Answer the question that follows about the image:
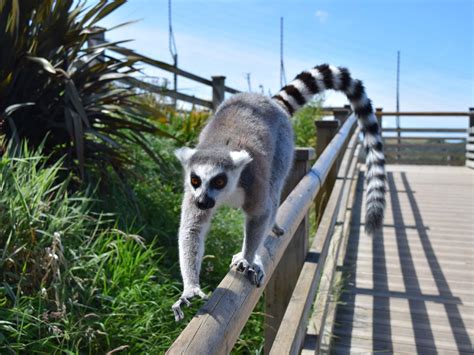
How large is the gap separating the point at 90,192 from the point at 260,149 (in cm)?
185

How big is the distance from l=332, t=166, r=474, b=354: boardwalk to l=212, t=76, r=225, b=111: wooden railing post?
3.28 metres

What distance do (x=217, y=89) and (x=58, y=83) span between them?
529 cm

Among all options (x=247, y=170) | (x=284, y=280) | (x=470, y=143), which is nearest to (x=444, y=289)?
(x=284, y=280)

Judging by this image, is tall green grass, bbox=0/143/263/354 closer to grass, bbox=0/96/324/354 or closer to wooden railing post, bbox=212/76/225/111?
grass, bbox=0/96/324/354

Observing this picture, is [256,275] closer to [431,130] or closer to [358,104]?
[358,104]

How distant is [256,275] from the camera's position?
1699 mm

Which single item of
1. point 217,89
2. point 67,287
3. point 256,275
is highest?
point 217,89

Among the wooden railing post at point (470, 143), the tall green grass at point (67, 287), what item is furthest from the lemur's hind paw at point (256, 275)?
the wooden railing post at point (470, 143)

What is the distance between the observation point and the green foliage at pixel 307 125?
968 centimetres

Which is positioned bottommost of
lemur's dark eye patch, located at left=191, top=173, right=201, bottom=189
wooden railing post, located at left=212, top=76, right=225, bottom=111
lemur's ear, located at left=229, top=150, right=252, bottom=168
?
lemur's dark eye patch, located at left=191, top=173, right=201, bottom=189

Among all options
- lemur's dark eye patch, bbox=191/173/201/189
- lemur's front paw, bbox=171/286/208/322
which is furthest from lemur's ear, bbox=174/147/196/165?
lemur's front paw, bbox=171/286/208/322

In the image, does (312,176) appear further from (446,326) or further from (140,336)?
(446,326)

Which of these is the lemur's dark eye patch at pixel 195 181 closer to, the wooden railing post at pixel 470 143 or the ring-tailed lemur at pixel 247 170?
the ring-tailed lemur at pixel 247 170

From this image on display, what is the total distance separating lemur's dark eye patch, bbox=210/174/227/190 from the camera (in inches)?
87.0
